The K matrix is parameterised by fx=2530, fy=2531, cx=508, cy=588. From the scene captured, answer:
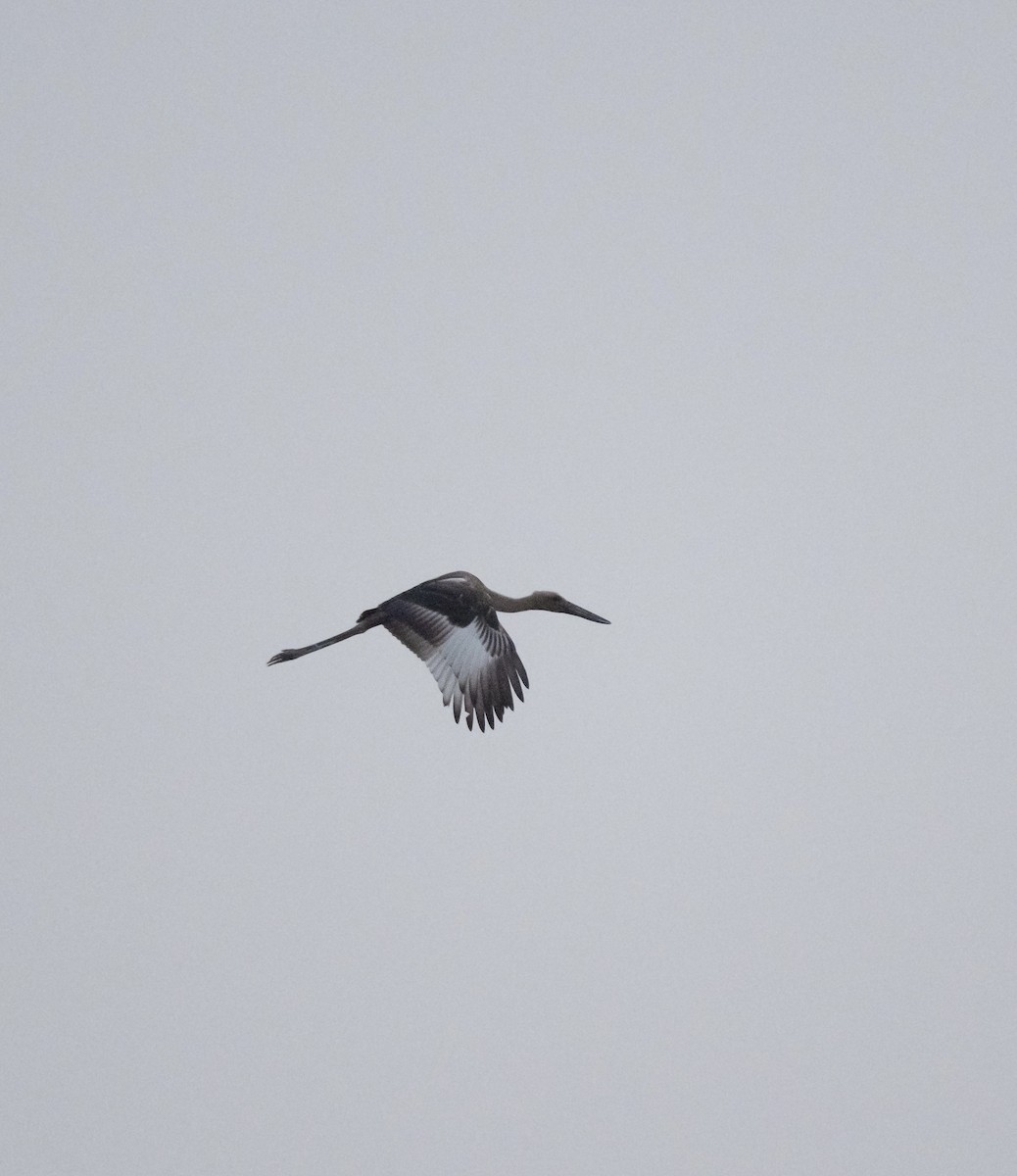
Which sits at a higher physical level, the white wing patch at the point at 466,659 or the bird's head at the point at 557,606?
the bird's head at the point at 557,606

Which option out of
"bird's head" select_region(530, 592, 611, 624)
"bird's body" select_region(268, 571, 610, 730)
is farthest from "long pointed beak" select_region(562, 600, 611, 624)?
"bird's body" select_region(268, 571, 610, 730)

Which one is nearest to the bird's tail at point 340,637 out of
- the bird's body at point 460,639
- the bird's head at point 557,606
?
the bird's body at point 460,639

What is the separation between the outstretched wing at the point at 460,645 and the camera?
23.1 metres

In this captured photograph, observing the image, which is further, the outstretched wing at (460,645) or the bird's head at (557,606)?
the bird's head at (557,606)

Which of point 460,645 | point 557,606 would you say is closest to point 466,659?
point 460,645

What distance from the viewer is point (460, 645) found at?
23438mm

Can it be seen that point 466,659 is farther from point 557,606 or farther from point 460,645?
point 557,606

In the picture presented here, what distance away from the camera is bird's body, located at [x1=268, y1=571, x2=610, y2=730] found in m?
23.1

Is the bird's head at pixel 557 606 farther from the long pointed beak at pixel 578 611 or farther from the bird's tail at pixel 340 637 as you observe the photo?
the bird's tail at pixel 340 637

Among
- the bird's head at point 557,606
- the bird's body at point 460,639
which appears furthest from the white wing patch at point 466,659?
the bird's head at point 557,606

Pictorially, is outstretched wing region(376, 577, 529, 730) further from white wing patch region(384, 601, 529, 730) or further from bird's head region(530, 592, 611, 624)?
bird's head region(530, 592, 611, 624)

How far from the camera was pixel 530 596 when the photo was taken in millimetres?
24969

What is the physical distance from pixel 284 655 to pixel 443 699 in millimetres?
2215

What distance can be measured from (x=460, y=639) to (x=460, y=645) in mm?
72
